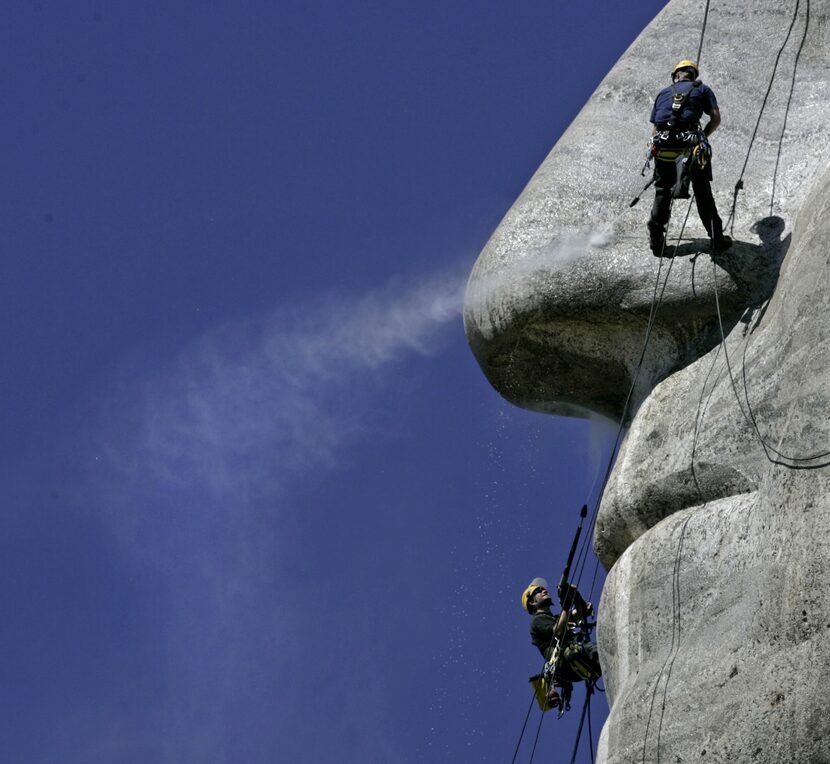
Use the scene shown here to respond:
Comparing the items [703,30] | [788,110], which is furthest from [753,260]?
[703,30]

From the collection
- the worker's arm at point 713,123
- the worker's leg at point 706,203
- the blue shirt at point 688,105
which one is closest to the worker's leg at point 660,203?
the worker's leg at point 706,203

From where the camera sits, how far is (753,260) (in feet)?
71.8

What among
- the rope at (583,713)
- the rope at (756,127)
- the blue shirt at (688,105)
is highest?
the rope at (756,127)

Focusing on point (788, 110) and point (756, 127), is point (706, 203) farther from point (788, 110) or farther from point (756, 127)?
point (788, 110)

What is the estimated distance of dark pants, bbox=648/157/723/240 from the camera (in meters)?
21.4

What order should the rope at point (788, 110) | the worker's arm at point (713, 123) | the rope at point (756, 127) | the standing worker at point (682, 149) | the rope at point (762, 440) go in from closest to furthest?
the rope at point (762, 440)
the standing worker at point (682, 149)
the worker's arm at point (713, 123)
the rope at point (756, 127)
the rope at point (788, 110)

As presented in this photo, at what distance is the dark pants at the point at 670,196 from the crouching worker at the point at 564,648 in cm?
399

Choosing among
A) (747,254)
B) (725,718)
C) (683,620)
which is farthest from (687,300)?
(725,718)

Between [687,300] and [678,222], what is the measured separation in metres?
0.98

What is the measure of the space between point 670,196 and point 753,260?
108 cm

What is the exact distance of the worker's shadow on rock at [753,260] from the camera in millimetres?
21672

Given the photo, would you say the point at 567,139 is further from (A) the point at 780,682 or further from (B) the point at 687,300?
(A) the point at 780,682

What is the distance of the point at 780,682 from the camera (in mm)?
17422

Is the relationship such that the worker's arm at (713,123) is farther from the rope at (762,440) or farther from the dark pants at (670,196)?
the rope at (762,440)
